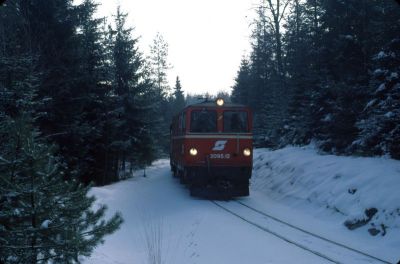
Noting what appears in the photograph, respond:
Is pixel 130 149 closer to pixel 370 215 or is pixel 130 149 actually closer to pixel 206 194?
pixel 206 194

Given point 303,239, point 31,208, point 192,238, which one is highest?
point 31,208

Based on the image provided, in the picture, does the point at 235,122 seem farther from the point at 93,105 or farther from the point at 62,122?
the point at 93,105

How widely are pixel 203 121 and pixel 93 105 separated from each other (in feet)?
28.0

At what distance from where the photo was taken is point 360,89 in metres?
14.5

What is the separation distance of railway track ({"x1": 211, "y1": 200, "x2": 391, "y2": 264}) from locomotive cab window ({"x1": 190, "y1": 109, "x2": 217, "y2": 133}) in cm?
331

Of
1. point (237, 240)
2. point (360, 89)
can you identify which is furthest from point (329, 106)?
point (237, 240)

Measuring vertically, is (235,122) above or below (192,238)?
above

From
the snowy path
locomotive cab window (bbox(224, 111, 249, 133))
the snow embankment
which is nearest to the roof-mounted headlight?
locomotive cab window (bbox(224, 111, 249, 133))

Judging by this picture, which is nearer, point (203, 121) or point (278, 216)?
point (278, 216)

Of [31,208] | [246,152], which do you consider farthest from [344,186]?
[31,208]

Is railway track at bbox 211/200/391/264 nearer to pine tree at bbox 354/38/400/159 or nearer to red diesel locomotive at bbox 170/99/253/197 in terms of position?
red diesel locomotive at bbox 170/99/253/197

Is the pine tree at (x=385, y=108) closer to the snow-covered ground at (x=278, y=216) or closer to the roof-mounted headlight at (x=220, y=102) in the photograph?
the snow-covered ground at (x=278, y=216)

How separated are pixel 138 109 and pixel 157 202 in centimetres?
1066

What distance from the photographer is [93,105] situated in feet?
68.0
